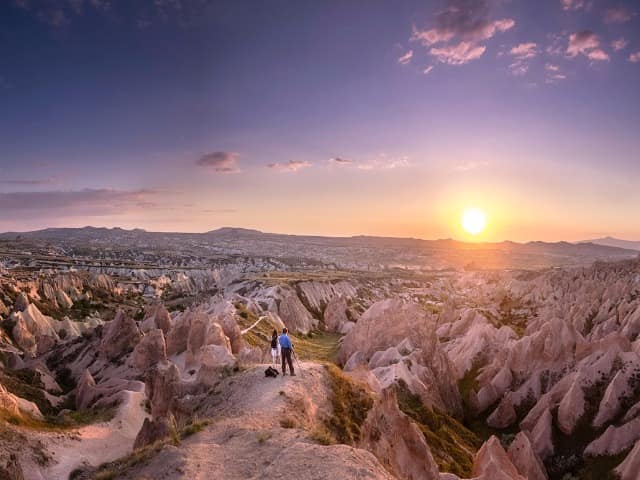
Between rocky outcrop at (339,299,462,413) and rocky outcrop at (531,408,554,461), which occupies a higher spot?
rocky outcrop at (339,299,462,413)

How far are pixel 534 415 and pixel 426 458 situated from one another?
18.3 m

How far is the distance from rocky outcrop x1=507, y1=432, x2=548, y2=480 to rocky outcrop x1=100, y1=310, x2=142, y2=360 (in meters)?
32.2

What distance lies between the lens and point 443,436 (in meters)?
27.8

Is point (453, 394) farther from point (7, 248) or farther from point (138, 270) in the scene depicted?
point (7, 248)

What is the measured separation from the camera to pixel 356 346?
50.5 meters

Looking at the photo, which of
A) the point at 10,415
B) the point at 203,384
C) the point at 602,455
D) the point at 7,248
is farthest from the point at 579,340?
the point at 7,248

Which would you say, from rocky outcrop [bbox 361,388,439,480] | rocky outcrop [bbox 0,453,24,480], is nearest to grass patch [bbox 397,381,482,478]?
rocky outcrop [bbox 361,388,439,480]

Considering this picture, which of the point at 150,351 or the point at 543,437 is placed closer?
the point at 543,437

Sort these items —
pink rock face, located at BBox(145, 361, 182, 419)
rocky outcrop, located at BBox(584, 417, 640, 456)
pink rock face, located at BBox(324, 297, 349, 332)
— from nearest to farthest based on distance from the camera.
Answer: pink rock face, located at BBox(145, 361, 182, 419) < rocky outcrop, located at BBox(584, 417, 640, 456) < pink rock face, located at BBox(324, 297, 349, 332)

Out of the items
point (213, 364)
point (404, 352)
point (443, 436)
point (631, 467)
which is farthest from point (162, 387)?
point (631, 467)

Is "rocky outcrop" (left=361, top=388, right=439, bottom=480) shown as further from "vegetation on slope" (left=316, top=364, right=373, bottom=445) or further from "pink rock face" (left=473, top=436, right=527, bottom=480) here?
"pink rock face" (left=473, top=436, right=527, bottom=480)

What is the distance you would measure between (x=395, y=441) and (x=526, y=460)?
13.3m

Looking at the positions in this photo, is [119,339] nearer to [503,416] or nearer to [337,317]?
[503,416]

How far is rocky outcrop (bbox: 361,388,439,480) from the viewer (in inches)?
661
